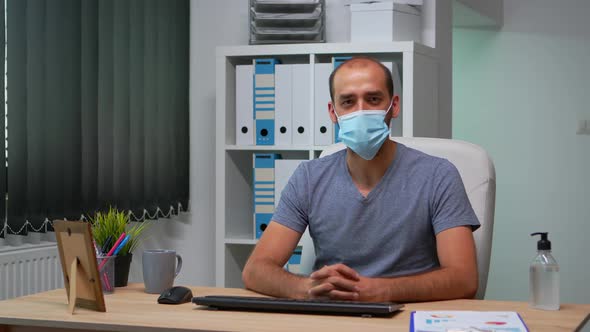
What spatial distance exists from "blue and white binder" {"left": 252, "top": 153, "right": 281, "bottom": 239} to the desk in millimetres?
1784

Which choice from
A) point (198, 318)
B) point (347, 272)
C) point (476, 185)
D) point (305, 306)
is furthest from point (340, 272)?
point (476, 185)

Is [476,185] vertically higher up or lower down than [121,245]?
higher up

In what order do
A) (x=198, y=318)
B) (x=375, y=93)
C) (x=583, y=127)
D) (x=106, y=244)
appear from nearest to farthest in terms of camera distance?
(x=198, y=318) < (x=106, y=244) < (x=375, y=93) < (x=583, y=127)

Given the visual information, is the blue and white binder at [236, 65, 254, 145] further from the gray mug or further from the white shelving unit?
the gray mug

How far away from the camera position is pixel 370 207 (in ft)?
6.80

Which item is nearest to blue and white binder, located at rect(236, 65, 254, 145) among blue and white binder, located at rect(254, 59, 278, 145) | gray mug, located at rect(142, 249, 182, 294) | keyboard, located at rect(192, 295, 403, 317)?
blue and white binder, located at rect(254, 59, 278, 145)

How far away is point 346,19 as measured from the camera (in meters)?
3.87

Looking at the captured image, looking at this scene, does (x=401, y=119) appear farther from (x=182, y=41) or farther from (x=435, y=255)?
(x=435, y=255)

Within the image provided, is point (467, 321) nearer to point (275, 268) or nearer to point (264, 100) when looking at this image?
point (275, 268)

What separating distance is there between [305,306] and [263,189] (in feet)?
6.60

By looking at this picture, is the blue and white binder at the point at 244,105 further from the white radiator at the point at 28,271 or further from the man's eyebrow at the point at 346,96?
the man's eyebrow at the point at 346,96

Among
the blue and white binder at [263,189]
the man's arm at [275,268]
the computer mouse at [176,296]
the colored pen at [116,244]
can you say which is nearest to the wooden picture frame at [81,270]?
the computer mouse at [176,296]

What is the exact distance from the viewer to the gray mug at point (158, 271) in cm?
193

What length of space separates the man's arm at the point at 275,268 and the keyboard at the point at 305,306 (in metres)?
0.20
